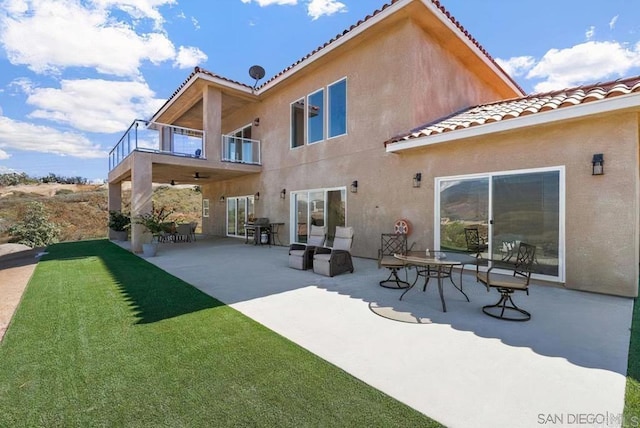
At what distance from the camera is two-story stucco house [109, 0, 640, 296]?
18.9ft

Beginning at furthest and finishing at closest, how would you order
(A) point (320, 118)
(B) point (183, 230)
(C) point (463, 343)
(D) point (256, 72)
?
1. (B) point (183, 230)
2. (D) point (256, 72)
3. (A) point (320, 118)
4. (C) point (463, 343)

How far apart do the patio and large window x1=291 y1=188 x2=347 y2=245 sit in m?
4.38

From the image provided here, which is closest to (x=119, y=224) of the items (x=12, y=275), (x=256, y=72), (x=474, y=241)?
(x=12, y=275)

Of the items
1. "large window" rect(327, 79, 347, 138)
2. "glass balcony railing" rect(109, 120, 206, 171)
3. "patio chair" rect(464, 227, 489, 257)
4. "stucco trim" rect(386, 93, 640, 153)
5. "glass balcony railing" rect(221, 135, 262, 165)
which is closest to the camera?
"stucco trim" rect(386, 93, 640, 153)

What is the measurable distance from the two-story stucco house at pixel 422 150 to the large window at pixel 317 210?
0.06 m

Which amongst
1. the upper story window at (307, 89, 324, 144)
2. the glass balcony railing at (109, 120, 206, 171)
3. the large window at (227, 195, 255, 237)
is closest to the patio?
the upper story window at (307, 89, 324, 144)

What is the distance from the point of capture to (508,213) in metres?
6.93

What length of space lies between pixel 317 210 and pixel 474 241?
5.81 m

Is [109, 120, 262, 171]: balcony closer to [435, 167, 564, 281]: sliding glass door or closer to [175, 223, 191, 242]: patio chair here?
[175, 223, 191, 242]: patio chair

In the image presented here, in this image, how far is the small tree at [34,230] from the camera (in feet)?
50.1

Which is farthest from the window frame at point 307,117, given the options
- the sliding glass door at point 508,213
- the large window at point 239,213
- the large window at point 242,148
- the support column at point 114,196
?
the support column at point 114,196

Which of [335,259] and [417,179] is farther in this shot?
[417,179]

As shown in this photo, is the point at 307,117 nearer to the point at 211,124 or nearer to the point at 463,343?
the point at 211,124

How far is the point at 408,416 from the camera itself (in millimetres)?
2354
